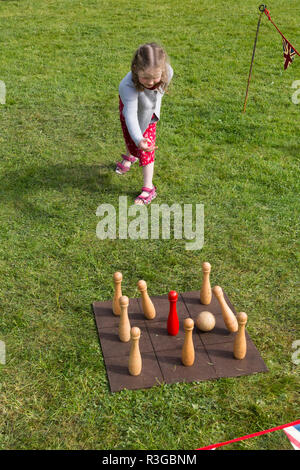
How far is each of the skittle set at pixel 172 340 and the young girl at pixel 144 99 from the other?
1.29m

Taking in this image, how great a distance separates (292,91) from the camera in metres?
6.59

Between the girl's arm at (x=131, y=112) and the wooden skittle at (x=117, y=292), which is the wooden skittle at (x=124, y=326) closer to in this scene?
the wooden skittle at (x=117, y=292)

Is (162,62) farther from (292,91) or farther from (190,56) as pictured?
(190,56)

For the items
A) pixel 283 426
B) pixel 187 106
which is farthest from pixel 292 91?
pixel 283 426

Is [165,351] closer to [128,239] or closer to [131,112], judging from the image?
[128,239]

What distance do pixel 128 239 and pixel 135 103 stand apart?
107cm

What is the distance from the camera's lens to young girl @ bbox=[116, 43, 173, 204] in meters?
3.59

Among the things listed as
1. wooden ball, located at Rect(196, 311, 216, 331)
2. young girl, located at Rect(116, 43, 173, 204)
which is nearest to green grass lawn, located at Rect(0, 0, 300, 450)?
wooden ball, located at Rect(196, 311, 216, 331)

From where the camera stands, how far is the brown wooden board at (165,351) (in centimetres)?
285

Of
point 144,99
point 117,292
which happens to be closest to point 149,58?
point 144,99

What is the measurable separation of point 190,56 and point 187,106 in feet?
6.52

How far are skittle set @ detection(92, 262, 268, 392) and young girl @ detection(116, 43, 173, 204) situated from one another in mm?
1291

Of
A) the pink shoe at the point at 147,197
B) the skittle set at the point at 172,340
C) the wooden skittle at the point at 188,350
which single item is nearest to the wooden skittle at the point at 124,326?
the skittle set at the point at 172,340

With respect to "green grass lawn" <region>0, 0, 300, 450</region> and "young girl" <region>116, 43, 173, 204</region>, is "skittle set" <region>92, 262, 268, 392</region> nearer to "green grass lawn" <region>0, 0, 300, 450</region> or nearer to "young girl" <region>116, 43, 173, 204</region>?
"green grass lawn" <region>0, 0, 300, 450</region>
